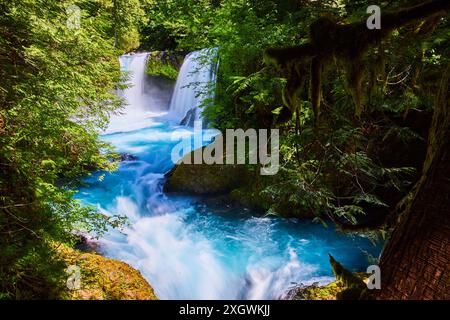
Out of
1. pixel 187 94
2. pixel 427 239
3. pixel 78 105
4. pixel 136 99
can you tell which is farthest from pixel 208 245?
pixel 136 99

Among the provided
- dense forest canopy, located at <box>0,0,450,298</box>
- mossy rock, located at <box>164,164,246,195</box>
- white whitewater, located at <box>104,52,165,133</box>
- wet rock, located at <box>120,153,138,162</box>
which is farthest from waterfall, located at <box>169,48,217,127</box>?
dense forest canopy, located at <box>0,0,450,298</box>

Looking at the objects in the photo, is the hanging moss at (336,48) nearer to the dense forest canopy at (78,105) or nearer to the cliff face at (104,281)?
the dense forest canopy at (78,105)

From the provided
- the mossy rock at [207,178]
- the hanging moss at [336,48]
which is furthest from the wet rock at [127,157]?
the hanging moss at [336,48]

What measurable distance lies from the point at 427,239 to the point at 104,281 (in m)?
4.69

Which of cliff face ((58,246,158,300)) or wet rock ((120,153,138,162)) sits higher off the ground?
wet rock ((120,153,138,162))

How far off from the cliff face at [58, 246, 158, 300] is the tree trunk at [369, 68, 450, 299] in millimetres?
3986

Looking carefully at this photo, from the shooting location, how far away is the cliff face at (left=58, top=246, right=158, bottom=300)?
4594 mm

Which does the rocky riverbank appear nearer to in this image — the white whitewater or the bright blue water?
the bright blue water

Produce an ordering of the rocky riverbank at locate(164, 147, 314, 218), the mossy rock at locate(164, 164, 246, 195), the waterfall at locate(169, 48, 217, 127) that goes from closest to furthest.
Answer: the rocky riverbank at locate(164, 147, 314, 218)
the mossy rock at locate(164, 164, 246, 195)
the waterfall at locate(169, 48, 217, 127)

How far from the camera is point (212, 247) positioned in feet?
26.3

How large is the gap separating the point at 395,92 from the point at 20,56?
6.74m

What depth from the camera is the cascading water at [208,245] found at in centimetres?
682
